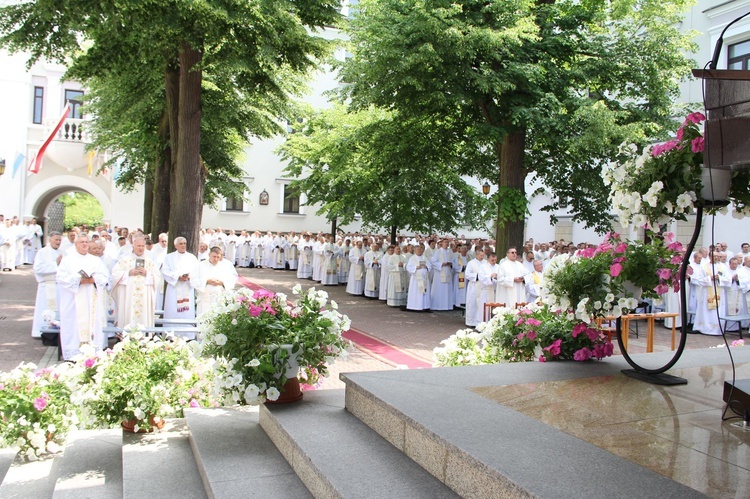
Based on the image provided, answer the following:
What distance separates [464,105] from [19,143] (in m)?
25.0

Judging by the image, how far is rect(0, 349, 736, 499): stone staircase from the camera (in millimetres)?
3180

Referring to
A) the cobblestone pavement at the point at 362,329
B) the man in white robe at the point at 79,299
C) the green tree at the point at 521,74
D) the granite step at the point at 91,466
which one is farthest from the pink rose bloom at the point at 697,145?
the green tree at the point at 521,74

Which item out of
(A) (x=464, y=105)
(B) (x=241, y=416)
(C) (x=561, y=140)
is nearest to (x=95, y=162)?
(A) (x=464, y=105)

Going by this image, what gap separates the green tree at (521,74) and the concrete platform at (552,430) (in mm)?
9090

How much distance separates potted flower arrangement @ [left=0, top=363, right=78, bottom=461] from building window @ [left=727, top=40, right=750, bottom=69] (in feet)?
70.5

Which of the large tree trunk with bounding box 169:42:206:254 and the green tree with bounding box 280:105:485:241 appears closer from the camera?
the large tree trunk with bounding box 169:42:206:254

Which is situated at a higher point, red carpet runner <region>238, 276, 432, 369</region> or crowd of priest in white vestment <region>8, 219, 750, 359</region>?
crowd of priest in white vestment <region>8, 219, 750, 359</region>

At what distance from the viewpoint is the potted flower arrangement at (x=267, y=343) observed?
4875 mm

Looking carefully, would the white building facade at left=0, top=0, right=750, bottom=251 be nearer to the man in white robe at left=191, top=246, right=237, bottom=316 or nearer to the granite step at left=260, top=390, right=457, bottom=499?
the man in white robe at left=191, top=246, right=237, bottom=316

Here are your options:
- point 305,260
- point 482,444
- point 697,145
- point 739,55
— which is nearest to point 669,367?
point 697,145

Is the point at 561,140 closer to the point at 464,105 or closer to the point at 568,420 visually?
the point at 464,105

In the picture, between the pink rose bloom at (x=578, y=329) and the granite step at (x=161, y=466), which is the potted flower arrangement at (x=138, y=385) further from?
the pink rose bloom at (x=578, y=329)

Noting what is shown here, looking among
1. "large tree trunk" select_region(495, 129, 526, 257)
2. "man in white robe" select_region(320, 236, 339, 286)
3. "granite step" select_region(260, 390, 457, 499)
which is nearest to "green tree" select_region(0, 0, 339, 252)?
"large tree trunk" select_region(495, 129, 526, 257)

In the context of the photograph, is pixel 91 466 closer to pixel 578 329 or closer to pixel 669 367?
pixel 578 329
